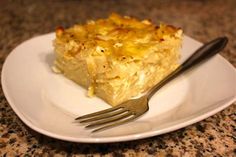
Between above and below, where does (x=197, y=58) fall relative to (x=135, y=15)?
above

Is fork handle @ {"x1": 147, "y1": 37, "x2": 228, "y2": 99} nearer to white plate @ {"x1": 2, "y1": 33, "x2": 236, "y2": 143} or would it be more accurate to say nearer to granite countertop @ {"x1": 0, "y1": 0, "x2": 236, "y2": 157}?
white plate @ {"x1": 2, "y1": 33, "x2": 236, "y2": 143}

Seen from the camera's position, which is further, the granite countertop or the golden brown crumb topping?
the golden brown crumb topping

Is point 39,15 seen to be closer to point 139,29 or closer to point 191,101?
point 139,29

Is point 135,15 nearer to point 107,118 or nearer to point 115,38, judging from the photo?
point 115,38

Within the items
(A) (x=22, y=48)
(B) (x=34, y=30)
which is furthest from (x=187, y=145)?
(B) (x=34, y=30)

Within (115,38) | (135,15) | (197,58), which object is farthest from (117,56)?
(135,15)

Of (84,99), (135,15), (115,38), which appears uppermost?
(115,38)

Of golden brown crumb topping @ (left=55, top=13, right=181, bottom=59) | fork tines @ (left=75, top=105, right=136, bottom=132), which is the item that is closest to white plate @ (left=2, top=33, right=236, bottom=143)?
fork tines @ (left=75, top=105, right=136, bottom=132)
